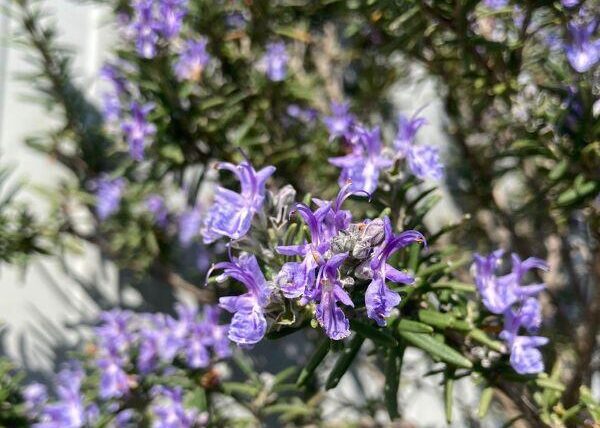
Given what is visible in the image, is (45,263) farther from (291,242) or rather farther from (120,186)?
(291,242)

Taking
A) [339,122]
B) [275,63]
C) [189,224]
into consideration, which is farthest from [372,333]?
[189,224]

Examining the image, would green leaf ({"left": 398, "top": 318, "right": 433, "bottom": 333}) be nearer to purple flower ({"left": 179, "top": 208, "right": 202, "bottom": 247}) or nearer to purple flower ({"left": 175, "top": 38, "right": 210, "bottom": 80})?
purple flower ({"left": 175, "top": 38, "right": 210, "bottom": 80})

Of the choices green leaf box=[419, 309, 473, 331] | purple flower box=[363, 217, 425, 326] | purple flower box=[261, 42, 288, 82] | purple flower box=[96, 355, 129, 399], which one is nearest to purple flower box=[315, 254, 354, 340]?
purple flower box=[363, 217, 425, 326]

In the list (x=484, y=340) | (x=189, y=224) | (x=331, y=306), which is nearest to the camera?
(x=331, y=306)

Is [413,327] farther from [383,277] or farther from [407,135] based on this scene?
[407,135]

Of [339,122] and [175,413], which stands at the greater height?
[339,122]
